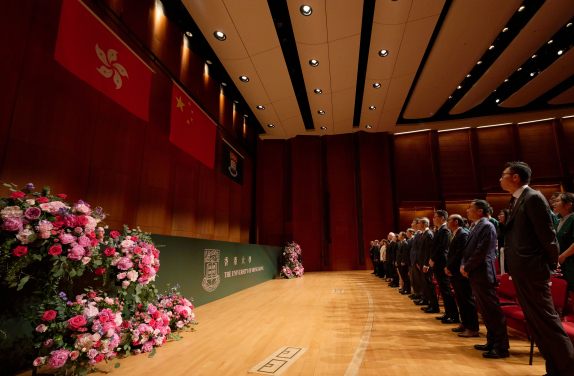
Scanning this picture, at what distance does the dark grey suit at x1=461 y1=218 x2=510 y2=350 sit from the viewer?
2.52m

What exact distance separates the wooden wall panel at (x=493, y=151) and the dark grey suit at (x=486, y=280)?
11.5 meters

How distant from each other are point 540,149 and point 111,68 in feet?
50.1

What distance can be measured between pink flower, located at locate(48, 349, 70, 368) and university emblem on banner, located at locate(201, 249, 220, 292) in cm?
320

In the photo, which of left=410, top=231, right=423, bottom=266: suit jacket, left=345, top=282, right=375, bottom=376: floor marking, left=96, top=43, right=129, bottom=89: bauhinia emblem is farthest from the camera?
left=410, top=231, right=423, bottom=266: suit jacket

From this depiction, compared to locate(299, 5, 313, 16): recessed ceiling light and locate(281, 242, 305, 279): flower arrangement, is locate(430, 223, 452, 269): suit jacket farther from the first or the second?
locate(281, 242, 305, 279): flower arrangement

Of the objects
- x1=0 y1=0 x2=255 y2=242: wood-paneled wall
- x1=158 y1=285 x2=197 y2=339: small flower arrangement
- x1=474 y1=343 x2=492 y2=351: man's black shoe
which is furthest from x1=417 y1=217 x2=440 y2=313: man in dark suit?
x1=0 y1=0 x2=255 y2=242: wood-paneled wall

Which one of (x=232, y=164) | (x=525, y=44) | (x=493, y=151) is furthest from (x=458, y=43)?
(x=232, y=164)

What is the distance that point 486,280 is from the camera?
8.63 ft

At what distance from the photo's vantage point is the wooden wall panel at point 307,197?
42.5 ft

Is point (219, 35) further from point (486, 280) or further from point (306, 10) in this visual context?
point (486, 280)

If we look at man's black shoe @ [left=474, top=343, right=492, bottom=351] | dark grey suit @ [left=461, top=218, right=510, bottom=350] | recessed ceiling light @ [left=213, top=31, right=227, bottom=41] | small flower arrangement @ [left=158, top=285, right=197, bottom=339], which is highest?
recessed ceiling light @ [left=213, top=31, right=227, bottom=41]

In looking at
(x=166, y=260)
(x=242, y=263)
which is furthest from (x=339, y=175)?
(x=166, y=260)

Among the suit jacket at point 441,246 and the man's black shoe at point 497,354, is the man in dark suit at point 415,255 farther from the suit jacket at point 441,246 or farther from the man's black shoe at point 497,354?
the man's black shoe at point 497,354

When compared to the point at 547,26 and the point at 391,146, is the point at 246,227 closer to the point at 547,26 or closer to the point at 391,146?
the point at 391,146
